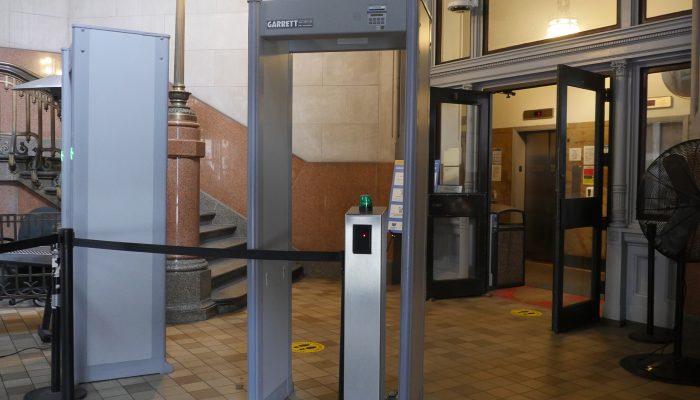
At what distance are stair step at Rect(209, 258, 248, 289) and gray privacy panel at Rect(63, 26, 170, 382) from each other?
2.43 m

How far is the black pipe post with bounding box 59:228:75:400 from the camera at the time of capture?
12.5 feet

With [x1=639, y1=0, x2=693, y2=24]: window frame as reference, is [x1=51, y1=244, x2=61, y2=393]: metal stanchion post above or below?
below

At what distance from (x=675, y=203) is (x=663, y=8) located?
2065 mm

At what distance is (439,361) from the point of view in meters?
5.10

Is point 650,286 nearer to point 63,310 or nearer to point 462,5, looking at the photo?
point 462,5

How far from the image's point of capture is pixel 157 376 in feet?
15.0

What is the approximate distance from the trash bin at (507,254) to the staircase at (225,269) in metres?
2.47

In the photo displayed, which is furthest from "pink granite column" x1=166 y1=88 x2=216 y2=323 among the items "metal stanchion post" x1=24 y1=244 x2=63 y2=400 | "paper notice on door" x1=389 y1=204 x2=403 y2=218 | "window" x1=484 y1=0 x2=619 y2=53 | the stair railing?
"window" x1=484 y1=0 x2=619 y2=53

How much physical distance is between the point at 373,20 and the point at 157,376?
9.16 ft

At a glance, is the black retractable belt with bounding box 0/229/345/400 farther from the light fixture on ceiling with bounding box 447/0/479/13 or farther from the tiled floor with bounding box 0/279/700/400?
the light fixture on ceiling with bounding box 447/0/479/13

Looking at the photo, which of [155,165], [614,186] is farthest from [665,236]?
[155,165]

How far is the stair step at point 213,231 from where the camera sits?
7.88 meters

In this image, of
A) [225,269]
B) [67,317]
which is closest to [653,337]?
[225,269]

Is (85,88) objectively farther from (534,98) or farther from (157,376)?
(534,98)
